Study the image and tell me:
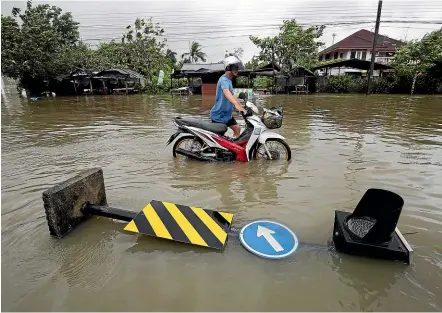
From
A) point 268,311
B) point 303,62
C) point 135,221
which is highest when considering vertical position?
point 303,62

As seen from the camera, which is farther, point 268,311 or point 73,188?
point 73,188

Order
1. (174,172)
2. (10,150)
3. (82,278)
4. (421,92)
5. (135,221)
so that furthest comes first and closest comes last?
(421,92), (10,150), (174,172), (135,221), (82,278)

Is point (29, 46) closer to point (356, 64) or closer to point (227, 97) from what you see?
point (227, 97)

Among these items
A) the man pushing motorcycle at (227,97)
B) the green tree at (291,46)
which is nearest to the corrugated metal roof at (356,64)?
the green tree at (291,46)

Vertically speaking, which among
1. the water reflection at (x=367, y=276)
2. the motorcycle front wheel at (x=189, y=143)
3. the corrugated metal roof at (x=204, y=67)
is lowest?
the water reflection at (x=367, y=276)

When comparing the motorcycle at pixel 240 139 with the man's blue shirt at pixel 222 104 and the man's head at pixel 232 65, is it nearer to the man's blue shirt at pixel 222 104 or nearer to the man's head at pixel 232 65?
the man's blue shirt at pixel 222 104

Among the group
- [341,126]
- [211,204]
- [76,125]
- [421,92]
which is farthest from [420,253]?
[421,92]

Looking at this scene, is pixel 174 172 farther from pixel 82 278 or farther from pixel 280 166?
pixel 82 278

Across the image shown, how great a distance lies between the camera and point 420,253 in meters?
2.44

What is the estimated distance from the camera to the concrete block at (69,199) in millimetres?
2500

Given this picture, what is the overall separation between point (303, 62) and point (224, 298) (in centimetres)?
2745

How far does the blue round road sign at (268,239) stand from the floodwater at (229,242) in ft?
0.25

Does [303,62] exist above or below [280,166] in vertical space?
above

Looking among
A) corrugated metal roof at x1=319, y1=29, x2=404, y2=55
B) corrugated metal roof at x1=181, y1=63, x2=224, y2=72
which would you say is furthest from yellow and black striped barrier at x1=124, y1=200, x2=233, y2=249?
corrugated metal roof at x1=319, y1=29, x2=404, y2=55
